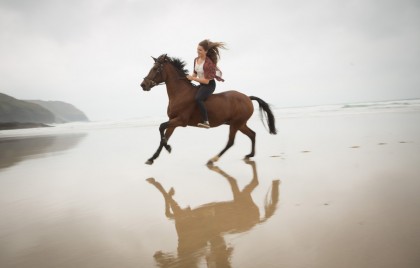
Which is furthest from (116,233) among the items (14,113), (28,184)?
(14,113)

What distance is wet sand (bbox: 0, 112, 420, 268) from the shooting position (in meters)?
1.55

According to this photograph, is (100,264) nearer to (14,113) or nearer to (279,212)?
(279,212)

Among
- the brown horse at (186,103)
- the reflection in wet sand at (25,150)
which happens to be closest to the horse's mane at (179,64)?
the brown horse at (186,103)

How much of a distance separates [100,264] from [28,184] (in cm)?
310

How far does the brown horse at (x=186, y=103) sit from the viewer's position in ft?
17.2

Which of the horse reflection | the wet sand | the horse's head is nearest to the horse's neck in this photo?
the horse's head

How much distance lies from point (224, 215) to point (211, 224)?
21 centimetres

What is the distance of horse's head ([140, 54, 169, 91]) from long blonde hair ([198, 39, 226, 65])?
0.93 meters

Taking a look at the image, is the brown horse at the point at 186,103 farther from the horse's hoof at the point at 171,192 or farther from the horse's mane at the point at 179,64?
the horse's hoof at the point at 171,192

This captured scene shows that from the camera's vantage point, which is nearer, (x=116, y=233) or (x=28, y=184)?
(x=116, y=233)

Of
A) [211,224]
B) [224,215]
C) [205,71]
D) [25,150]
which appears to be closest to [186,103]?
[205,71]

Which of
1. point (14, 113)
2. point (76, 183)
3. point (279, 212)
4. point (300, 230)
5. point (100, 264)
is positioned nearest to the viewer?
point (100, 264)

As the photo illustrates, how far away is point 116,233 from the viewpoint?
2020mm

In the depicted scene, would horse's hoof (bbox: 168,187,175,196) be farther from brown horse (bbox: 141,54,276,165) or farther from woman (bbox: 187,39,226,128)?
woman (bbox: 187,39,226,128)
